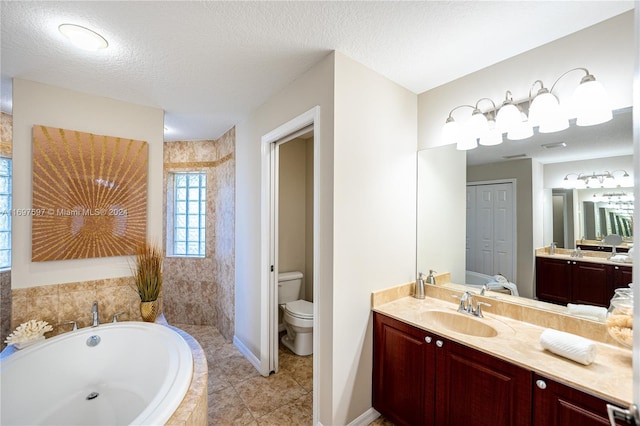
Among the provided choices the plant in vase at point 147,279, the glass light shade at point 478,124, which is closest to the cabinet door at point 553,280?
the glass light shade at point 478,124

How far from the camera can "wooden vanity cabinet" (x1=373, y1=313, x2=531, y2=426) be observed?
127 cm

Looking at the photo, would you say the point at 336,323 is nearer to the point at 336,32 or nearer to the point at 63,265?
the point at 336,32

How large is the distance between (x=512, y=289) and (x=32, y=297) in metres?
3.38

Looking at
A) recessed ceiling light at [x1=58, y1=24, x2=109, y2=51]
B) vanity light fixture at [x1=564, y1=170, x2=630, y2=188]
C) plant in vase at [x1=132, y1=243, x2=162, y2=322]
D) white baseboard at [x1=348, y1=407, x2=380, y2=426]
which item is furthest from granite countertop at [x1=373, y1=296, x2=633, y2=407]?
recessed ceiling light at [x1=58, y1=24, x2=109, y2=51]

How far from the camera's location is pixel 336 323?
1.68 meters

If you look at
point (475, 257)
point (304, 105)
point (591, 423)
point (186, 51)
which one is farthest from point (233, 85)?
point (591, 423)

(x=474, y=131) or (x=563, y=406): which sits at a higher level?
(x=474, y=131)

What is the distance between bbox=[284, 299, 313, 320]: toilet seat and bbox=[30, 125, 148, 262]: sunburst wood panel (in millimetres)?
1547

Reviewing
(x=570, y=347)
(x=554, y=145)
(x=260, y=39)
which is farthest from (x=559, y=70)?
(x=260, y=39)

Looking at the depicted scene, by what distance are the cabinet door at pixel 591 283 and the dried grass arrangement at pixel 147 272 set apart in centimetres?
299

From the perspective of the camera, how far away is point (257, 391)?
7.27 ft

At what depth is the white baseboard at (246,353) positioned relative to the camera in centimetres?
253

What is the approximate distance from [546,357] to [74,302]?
310 centimetres

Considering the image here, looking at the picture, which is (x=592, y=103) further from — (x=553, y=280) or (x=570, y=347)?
(x=570, y=347)
